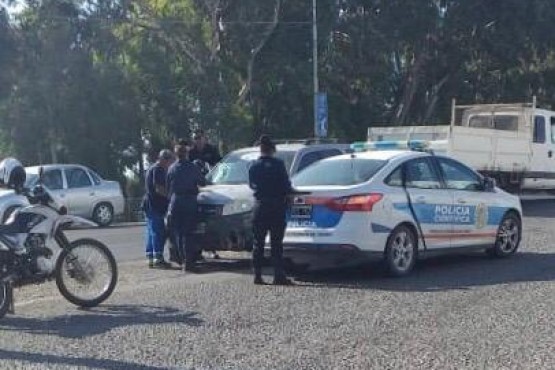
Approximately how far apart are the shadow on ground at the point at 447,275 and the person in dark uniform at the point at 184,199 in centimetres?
157

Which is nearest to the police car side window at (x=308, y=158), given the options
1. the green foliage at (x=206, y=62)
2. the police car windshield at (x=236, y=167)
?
the police car windshield at (x=236, y=167)

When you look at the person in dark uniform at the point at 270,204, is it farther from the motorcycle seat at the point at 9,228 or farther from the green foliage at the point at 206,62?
the green foliage at the point at 206,62

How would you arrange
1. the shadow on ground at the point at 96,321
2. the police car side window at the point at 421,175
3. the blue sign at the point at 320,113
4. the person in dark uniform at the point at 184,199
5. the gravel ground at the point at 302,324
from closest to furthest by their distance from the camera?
the gravel ground at the point at 302,324 → the shadow on ground at the point at 96,321 → the police car side window at the point at 421,175 → the person in dark uniform at the point at 184,199 → the blue sign at the point at 320,113

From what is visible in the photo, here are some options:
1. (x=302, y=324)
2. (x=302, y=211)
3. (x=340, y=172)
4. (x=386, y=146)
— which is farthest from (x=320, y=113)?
(x=302, y=324)

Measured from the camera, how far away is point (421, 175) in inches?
470

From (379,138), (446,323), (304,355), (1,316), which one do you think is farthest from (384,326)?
(379,138)

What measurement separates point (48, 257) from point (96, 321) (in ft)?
3.24

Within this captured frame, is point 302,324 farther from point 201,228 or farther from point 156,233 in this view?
point 156,233

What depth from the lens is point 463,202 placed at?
1233 cm

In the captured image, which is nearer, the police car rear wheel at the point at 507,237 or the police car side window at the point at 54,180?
the police car rear wheel at the point at 507,237

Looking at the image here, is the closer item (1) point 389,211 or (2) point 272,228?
(2) point 272,228

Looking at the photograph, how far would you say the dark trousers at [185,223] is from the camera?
39.5 feet

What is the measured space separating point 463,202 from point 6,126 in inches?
1039

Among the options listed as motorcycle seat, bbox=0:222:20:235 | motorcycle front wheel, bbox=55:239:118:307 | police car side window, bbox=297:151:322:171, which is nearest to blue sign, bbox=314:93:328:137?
police car side window, bbox=297:151:322:171
